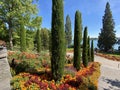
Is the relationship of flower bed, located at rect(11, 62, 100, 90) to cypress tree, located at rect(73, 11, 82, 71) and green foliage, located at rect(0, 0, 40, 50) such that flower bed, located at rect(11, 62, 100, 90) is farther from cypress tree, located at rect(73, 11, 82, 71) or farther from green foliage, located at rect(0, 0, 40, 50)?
green foliage, located at rect(0, 0, 40, 50)

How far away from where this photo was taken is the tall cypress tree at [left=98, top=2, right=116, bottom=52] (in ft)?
161

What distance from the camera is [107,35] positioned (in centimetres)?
4931

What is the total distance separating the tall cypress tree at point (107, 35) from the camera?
4922 centimetres

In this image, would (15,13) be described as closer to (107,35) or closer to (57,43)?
(57,43)

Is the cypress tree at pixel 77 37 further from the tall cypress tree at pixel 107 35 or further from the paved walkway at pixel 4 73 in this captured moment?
the tall cypress tree at pixel 107 35

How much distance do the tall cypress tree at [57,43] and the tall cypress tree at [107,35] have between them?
3863 centimetres

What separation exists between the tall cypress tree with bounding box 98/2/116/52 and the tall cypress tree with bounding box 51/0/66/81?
127ft

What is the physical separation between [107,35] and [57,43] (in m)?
39.2

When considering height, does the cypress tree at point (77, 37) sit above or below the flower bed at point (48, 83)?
above

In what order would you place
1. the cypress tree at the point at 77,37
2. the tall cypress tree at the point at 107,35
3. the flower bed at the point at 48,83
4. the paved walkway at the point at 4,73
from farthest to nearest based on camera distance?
the tall cypress tree at the point at 107,35 → the cypress tree at the point at 77,37 → the flower bed at the point at 48,83 → the paved walkway at the point at 4,73

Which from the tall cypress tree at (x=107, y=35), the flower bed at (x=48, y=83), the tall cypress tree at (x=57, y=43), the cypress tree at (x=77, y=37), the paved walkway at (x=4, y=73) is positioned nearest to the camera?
the paved walkway at (x=4, y=73)

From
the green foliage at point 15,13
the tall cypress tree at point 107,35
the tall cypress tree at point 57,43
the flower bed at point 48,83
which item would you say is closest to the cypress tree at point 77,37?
the flower bed at point 48,83

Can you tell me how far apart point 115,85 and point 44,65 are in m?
6.04

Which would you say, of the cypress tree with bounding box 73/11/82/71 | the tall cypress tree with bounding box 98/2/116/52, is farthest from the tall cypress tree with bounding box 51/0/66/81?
the tall cypress tree with bounding box 98/2/116/52
